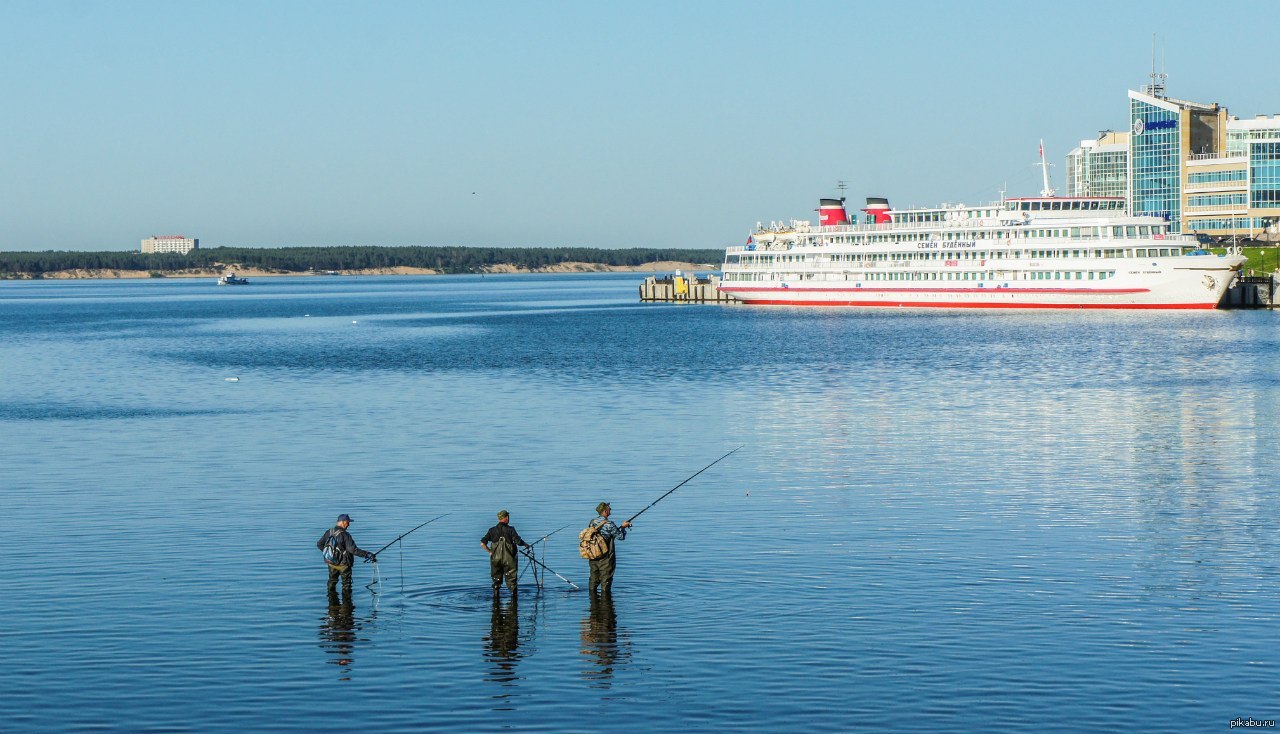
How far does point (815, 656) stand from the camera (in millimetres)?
21719

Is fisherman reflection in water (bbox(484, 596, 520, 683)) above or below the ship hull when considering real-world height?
below

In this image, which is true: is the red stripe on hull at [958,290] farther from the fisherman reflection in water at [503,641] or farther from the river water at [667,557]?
the fisherman reflection in water at [503,641]

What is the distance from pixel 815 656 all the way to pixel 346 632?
712cm

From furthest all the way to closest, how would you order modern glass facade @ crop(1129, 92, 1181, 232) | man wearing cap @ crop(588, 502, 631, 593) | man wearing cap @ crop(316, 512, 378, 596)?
modern glass facade @ crop(1129, 92, 1181, 232)
man wearing cap @ crop(316, 512, 378, 596)
man wearing cap @ crop(588, 502, 631, 593)

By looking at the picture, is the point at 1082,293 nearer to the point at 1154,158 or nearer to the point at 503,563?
the point at 1154,158

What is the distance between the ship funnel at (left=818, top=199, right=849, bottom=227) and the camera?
15712cm

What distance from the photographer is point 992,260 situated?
461 ft

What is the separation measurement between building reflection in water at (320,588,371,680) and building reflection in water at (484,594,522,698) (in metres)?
1.95

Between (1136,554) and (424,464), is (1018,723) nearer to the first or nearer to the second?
(1136,554)

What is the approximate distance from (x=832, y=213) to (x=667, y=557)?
429 feet

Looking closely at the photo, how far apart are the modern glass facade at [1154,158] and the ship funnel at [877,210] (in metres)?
43.7

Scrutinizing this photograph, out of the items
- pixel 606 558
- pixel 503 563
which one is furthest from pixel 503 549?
pixel 606 558

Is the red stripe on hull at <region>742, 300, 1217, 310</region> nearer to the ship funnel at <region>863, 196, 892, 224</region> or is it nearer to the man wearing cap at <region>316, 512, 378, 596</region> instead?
the ship funnel at <region>863, 196, 892, 224</region>

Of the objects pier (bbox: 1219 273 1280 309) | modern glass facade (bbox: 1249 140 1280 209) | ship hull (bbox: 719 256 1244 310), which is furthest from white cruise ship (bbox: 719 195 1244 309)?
modern glass facade (bbox: 1249 140 1280 209)
